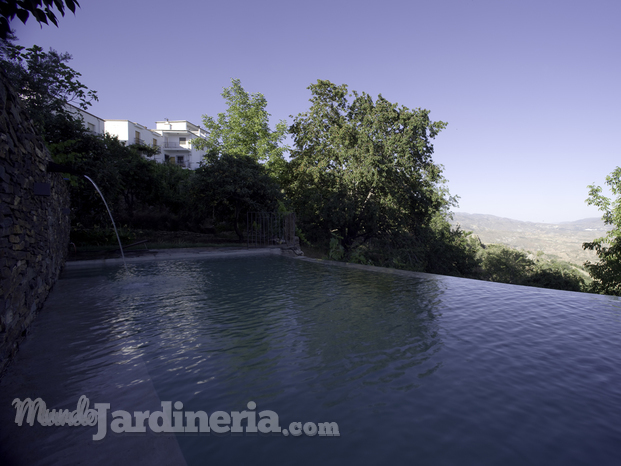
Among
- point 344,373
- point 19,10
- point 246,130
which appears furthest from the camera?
point 246,130

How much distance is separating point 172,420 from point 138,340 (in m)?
2.14

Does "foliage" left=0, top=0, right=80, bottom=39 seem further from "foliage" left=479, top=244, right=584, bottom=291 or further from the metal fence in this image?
"foliage" left=479, top=244, right=584, bottom=291

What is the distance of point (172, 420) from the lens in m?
2.83

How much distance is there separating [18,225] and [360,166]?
17315 mm

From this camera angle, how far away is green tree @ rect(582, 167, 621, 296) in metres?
17.4

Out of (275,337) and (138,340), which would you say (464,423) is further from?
(138,340)

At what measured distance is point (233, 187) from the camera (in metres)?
17.4

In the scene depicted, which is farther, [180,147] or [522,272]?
[180,147]

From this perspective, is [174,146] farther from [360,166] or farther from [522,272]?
[522,272]

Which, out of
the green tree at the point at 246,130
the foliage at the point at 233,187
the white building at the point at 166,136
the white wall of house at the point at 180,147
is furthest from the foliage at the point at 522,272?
the white wall of house at the point at 180,147

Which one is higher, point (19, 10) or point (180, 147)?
point (180, 147)

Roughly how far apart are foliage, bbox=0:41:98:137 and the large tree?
12.3 metres

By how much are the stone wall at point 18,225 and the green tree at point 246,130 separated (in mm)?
21482

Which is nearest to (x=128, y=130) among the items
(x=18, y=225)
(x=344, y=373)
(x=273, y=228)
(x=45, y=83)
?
(x=273, y=228)
